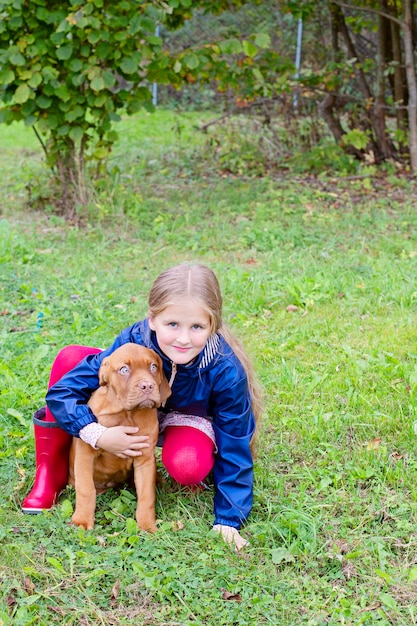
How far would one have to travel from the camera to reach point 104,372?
2830mm

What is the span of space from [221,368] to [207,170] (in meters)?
6.83

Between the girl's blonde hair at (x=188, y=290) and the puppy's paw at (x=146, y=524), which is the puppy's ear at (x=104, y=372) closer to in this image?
the girl's blonde hair at (x=188, y=290)

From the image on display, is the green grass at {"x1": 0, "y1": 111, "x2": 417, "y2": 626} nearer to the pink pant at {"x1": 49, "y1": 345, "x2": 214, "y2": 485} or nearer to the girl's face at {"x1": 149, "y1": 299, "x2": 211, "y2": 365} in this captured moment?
the pink pant at {"x1": 49, "y1": 345, "x2": 214, "y2": 485}

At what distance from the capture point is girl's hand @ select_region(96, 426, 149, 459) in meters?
2.82

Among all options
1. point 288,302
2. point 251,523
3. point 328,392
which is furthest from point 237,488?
point 288,302

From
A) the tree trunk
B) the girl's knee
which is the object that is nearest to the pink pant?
the girl's knee

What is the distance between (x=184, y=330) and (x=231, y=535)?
2.57ft

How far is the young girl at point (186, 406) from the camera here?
2.85 m

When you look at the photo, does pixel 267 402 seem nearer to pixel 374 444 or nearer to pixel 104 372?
pixel 374 444

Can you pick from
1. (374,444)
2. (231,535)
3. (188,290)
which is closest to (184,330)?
(188,290)

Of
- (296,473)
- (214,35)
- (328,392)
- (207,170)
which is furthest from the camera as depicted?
(214,35)

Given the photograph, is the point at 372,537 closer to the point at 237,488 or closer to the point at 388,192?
the point at 237,488

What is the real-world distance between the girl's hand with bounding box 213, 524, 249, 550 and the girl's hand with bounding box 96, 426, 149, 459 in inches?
16.3

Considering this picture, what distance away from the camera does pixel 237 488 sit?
2.99 meters
